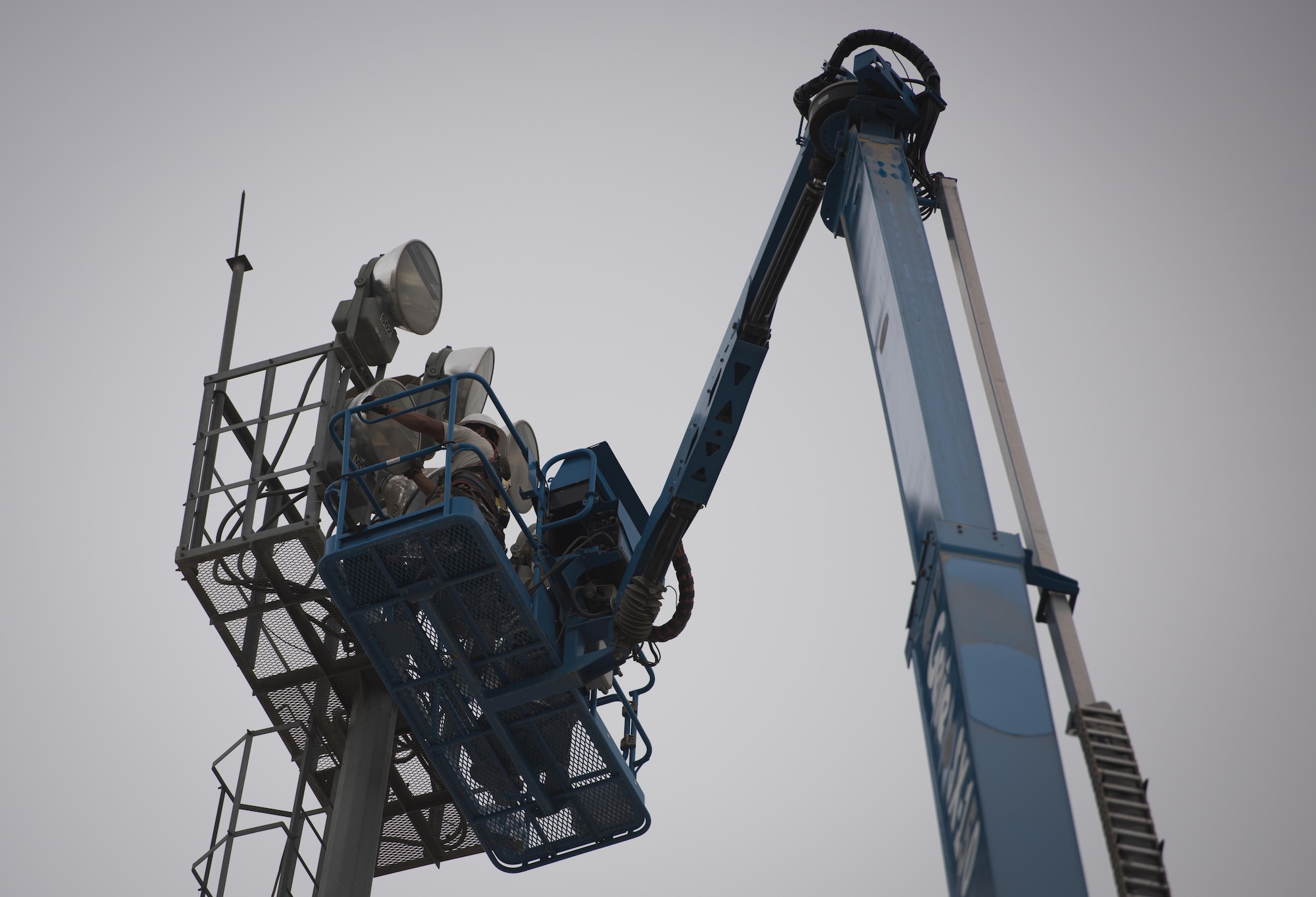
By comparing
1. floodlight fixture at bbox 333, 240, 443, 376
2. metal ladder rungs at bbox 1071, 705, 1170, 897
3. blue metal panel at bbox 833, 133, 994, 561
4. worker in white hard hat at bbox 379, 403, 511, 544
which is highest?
floodlight fixture at bbox 333, 240, 443, 376

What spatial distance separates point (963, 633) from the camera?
569 centimetres

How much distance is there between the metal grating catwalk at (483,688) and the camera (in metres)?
11.2

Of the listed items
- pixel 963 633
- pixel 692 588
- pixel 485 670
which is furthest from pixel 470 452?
pixel 963 633

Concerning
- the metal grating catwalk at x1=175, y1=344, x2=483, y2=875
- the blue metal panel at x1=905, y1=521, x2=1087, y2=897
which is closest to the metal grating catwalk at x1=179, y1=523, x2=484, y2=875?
the metal grating catwalk at x1=175, y1=344, x2=483, y2=875

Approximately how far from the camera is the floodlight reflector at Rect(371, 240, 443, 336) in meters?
14.7

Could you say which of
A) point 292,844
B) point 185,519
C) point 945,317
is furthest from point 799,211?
point 292,844

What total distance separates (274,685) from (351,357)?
11.1 ft

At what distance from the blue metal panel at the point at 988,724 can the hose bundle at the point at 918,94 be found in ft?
11.4

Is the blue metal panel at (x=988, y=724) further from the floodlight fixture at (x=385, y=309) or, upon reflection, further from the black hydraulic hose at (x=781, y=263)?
the floodlight fixture at (x=385, y=309)

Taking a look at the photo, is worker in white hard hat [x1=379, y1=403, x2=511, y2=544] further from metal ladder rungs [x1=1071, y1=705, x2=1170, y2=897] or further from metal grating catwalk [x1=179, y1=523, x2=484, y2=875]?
metal ladder rungs [x1=1071, y1=705, x2=1170, y2=897]

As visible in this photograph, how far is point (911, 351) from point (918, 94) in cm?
293

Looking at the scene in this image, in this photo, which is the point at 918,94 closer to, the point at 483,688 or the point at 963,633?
the point at 963,633

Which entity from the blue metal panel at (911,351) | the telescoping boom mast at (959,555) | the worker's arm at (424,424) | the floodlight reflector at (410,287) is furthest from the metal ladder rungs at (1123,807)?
the floodlight reflector at (410,287)

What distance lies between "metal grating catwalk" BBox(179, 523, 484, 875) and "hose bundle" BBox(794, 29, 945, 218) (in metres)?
6.19
